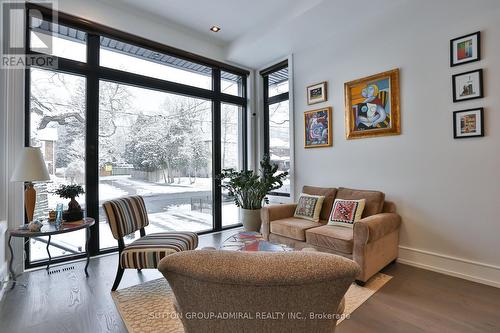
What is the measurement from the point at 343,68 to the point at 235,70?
201 centimetres

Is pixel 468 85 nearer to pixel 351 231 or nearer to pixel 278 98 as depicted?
pixel 351 231

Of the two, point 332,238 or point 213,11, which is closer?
point 332,238

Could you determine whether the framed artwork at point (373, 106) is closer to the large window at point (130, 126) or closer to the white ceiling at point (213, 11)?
the white ceiling at point (213, 11)

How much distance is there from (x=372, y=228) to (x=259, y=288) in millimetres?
1965

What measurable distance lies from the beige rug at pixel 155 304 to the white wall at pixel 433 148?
2.60 ft

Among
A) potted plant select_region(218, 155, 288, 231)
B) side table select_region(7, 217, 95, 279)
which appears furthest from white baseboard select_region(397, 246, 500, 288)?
side table select_region(7, 217, 95, 279)

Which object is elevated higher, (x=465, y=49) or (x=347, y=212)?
(x=465, y=49)

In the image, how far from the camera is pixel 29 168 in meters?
2.42

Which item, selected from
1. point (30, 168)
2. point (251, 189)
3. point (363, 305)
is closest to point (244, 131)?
point (251, 189)

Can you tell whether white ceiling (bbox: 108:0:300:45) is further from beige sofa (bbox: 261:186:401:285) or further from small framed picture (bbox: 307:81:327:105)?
beige sofa (bbox: 261:186:401:285)

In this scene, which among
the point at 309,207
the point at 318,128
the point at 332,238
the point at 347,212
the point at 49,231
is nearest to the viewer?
the point at 49,231

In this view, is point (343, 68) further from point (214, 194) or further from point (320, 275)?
point (320, 275)

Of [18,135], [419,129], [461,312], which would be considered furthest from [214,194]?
[461,312]

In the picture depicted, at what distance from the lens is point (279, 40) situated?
390 cm
